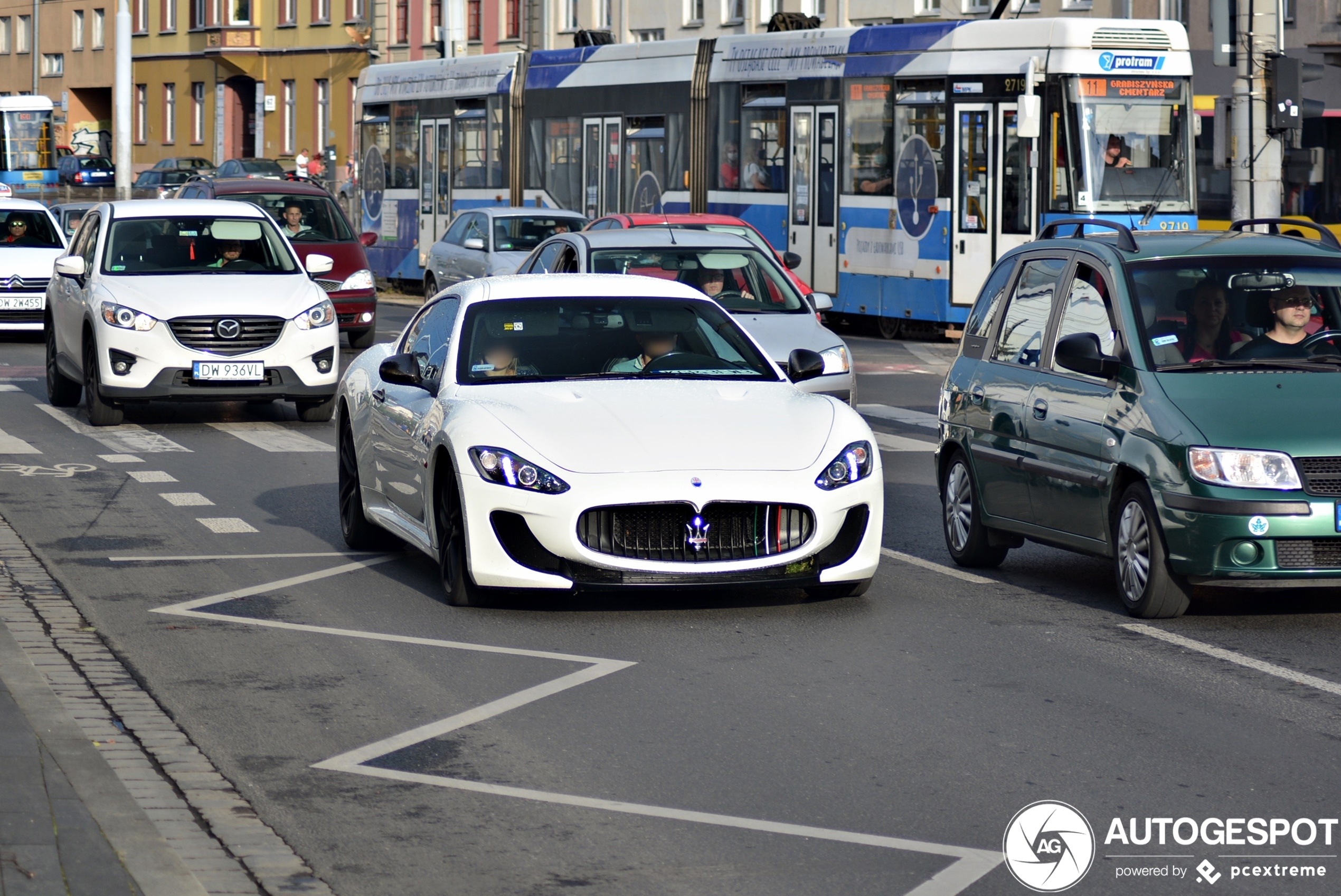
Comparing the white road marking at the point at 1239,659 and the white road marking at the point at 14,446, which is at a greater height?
the white road marking at the point at 14,446

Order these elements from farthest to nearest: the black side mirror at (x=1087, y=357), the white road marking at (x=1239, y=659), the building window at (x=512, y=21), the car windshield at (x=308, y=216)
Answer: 1. the building window at (x=512, y=21)
2. the car windshield at (x=308, y=216)
3. the black side mirror at (x=1087, y=357)
4. the white road marking at (x=1239, y=659)

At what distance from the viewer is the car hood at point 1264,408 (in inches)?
347

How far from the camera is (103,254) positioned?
18.2m

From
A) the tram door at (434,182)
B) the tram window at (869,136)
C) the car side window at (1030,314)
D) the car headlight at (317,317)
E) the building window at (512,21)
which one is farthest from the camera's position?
the building window at (512,21)

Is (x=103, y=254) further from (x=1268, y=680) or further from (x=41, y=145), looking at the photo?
(x=41, y=145)

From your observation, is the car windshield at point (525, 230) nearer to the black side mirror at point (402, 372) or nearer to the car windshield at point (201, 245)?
the car windshield at point (201, 245)

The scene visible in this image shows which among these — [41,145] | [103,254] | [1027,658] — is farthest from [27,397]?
[41,145]

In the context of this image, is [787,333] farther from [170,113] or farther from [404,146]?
[170,113]

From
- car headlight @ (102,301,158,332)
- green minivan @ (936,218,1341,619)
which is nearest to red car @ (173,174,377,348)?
car headlight @ (102,301,158,332)

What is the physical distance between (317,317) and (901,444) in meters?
4.52

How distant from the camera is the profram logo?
25.5 m

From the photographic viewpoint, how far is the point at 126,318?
56.3 ft

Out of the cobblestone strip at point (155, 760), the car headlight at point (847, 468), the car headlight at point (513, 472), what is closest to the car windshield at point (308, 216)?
the cobblestone strip at point (155, 760)

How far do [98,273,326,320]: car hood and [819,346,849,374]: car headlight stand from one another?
13.9ft
